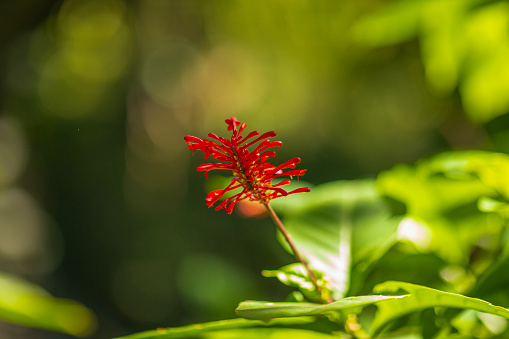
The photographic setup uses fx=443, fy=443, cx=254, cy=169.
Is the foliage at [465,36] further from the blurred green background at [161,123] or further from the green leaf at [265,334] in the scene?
the blurred green background at [161,123]

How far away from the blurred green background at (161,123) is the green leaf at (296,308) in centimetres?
144

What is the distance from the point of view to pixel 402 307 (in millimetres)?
283

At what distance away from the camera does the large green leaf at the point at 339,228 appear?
35cm

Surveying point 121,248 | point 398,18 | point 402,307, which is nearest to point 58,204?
point 121,248

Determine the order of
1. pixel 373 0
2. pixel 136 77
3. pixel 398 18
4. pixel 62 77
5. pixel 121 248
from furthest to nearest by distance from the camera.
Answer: pixel 121 248
pixel 62 77
pixel 136 77
pixel 373 0
pixel 398 18

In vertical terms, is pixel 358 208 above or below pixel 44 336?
below

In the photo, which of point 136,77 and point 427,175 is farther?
point 136,77

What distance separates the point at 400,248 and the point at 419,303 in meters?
0.20

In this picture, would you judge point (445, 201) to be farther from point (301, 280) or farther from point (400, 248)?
point (301, 280)

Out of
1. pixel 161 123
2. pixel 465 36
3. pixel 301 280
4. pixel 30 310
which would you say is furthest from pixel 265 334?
pixel 161 123

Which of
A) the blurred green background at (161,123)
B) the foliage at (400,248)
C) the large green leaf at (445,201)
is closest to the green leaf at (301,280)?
the foliage at (400,248)

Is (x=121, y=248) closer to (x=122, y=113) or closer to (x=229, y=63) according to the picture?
(x=122, y=113)

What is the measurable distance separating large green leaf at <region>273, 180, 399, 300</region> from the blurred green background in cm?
119

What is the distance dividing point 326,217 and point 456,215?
0.13 metres
